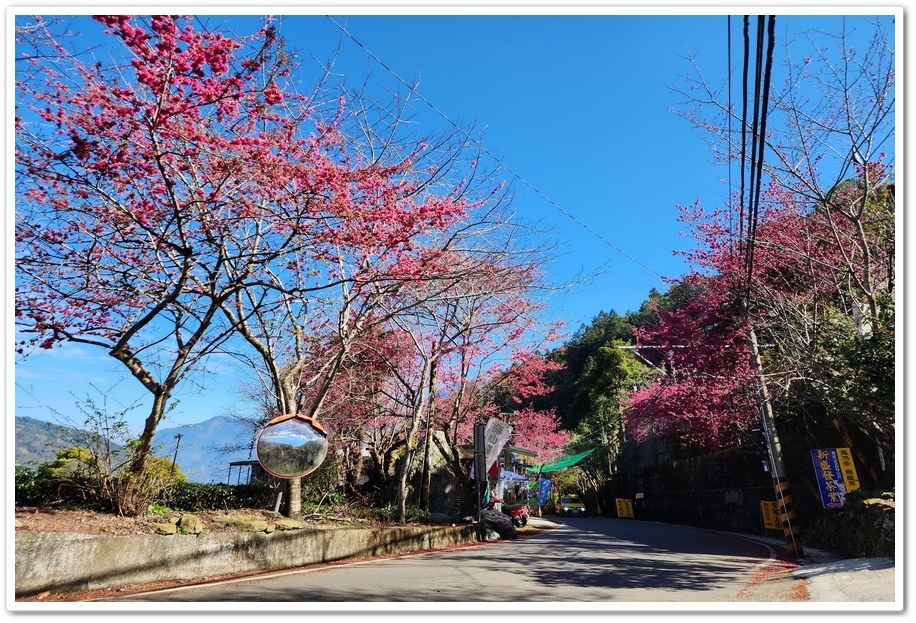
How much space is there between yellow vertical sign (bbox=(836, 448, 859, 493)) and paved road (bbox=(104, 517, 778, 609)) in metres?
2.09

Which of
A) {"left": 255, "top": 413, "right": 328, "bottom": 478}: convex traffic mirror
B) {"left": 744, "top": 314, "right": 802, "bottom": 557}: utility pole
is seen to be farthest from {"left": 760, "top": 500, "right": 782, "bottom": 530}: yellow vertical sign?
{"left": 255, "top": 413, "right": 328, "bottom": 478}: convex traffic mirror

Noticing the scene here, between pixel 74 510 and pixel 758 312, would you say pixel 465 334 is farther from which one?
pixel 74 510

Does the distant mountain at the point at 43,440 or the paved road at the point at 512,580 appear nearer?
the paved road at the point at 512,580

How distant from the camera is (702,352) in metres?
14.8

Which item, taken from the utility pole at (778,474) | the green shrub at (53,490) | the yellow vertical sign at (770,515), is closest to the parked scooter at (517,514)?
the yellow vertical sign at (770,515)

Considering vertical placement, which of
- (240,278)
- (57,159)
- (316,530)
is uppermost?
(57,159)

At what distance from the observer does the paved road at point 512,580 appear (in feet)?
18.6

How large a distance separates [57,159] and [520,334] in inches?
425

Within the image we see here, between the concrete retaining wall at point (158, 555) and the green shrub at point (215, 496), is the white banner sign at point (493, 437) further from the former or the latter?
the concrete retaining wall at point (158, 555)

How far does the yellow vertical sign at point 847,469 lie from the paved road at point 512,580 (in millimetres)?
2093

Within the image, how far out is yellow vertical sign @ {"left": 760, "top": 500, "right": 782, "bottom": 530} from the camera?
49.9 ft

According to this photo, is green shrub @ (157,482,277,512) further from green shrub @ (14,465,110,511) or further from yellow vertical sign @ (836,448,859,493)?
yellow vertical sign @ (836,448,859,493)

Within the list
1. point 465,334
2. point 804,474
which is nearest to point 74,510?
point 465,334

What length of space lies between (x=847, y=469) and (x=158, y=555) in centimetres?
1143
